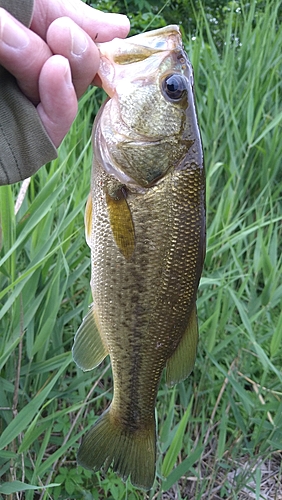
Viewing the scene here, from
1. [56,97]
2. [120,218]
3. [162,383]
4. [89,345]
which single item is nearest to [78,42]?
[56,97]

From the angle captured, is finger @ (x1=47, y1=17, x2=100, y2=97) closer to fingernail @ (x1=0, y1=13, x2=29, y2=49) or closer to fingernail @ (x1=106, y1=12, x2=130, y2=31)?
fingernail @ (x1=0, y1=13, x2=29, y2=49)

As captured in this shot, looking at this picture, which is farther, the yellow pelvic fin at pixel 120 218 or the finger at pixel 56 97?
the yellow pelvic fin at pixel 120 218

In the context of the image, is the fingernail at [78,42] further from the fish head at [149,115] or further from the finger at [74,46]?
the fish head at [149,115]

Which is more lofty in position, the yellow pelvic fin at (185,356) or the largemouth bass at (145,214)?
the largemouth bass at (145,214)

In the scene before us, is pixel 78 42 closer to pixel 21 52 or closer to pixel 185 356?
pixel 21 52

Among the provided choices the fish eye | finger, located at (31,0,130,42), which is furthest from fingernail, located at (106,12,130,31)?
the fish eye

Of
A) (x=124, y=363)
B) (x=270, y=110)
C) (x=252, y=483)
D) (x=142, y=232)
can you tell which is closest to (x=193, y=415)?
(x=252, y=483)

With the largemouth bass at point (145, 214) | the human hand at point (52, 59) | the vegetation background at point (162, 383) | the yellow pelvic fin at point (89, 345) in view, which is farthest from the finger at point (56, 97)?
the yellow pelvic fin at point (89, 345)
